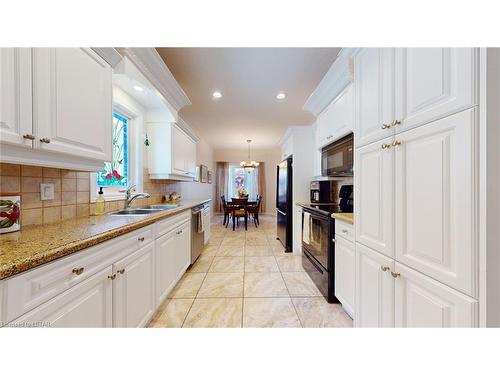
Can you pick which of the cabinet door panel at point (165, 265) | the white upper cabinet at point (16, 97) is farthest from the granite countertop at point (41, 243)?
the cabinet door panel at point (165, 265)

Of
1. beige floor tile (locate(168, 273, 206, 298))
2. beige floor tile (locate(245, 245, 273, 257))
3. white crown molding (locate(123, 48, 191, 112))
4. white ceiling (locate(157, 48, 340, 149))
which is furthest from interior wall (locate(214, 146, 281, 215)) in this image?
beige floor tile (locate(168, 273, 206, 298))

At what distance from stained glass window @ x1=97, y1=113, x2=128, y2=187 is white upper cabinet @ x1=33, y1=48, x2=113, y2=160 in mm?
763

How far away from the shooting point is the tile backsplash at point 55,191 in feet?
3.69

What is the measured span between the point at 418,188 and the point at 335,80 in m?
1.38

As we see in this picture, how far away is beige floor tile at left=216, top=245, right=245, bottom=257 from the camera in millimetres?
3366

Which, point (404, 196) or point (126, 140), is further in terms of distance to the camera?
point (126, 140)

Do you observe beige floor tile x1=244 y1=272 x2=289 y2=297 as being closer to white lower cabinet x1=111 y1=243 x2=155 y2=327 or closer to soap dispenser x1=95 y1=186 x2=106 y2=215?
white lower cabinet x1=111 y1=243 x2=155 y2=327

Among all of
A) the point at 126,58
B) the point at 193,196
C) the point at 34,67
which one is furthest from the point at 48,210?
the point at 193,196

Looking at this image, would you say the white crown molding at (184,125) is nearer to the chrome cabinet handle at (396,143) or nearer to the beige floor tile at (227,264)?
the beige floor tile at (227,264)

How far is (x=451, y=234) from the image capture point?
75 cm

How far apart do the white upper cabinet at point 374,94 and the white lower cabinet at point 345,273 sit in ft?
2.84
